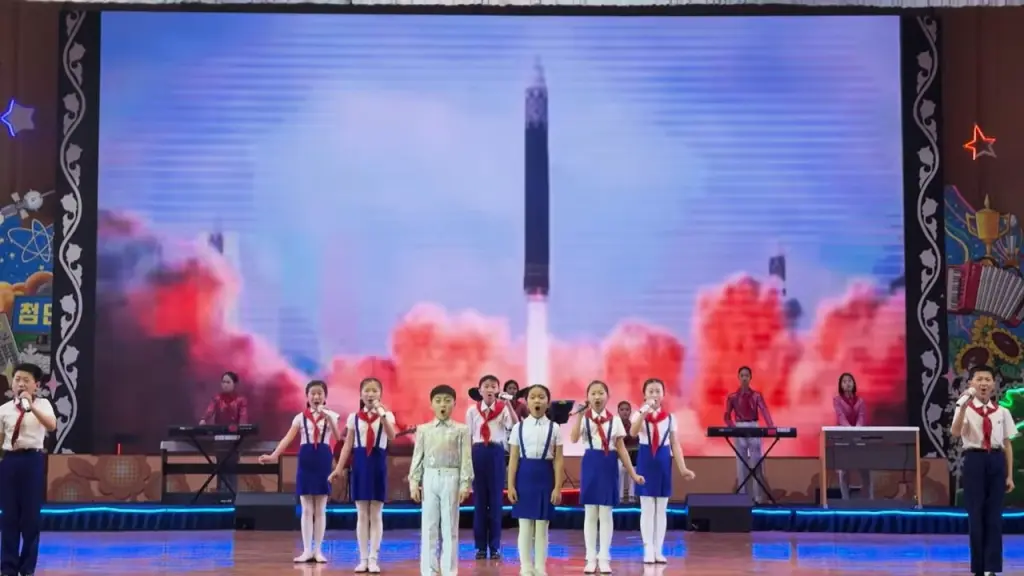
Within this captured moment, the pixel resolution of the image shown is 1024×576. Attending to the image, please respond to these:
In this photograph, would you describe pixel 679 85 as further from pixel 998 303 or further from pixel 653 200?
pixel 998 303

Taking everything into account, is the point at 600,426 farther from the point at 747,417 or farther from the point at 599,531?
the point at 747,417

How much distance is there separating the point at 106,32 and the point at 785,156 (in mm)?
7728

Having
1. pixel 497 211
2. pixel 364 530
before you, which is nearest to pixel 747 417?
pixel 497 211

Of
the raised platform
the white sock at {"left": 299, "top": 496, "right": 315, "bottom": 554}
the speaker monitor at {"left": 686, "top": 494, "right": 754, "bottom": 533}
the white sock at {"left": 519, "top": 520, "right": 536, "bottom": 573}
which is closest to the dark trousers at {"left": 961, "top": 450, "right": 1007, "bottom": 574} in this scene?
the white sock at {"left": 519, "top": 520, "right": 536, "bottom": 573}

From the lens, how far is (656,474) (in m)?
10.4

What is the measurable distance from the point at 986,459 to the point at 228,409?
8.64 m

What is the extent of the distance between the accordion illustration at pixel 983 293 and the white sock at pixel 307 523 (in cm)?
862

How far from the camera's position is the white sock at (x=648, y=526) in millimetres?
10266

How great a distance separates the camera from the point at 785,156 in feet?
51.3

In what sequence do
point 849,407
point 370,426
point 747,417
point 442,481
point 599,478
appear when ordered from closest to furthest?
point 442,481 → point 599,478 → point 370,426 → point 747,417 → point 849,407

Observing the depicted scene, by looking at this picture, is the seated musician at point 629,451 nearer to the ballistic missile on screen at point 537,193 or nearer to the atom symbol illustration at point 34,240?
the ballistic missile on screen at point 537,193

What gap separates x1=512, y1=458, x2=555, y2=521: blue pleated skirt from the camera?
28.7ft

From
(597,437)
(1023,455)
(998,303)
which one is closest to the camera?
(597,437)

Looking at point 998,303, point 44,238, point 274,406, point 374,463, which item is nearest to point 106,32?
point 44,238
